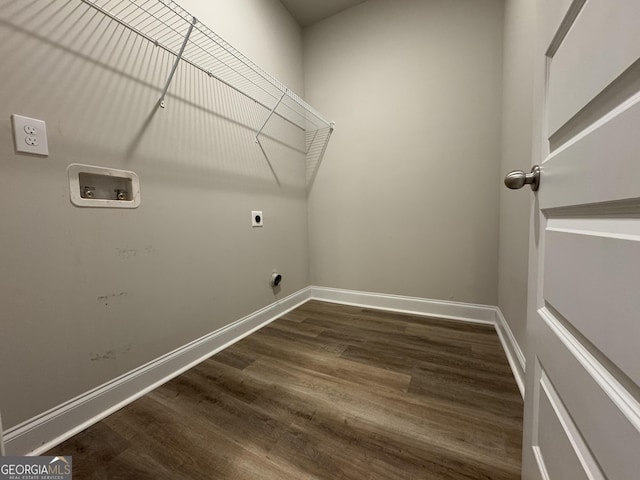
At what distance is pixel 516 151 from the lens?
132 centimetres

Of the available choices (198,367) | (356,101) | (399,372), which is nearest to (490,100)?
(356,101)

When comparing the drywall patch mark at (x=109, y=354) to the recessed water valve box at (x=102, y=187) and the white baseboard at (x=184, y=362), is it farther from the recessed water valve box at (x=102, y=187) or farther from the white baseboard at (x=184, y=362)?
the recessed water valve box at (x=102, y=187)

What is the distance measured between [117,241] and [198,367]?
80 centimetres

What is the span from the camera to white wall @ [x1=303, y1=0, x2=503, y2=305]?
1781 mm

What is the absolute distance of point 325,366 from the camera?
138cm

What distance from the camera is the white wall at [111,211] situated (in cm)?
85

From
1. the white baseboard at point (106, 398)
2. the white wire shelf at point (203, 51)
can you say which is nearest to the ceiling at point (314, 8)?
the white wire shelf at point (203, 51)

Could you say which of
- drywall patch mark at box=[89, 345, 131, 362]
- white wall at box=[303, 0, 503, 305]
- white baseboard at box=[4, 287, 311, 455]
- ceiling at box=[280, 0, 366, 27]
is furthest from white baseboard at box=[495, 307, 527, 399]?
ceiling at box=[280, 0, 366, 27]

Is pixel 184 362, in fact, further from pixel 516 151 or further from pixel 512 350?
pixel 516 151

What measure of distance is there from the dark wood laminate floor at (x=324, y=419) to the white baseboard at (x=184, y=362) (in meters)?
0.05

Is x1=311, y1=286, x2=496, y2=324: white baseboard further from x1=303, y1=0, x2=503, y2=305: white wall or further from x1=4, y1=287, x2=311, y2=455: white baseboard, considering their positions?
x1=4, y1=287, x2=311, y2=455: white baseboard

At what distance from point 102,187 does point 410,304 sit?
2144 millimetres

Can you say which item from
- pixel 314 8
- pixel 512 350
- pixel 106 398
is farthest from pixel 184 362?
pixel 314 8

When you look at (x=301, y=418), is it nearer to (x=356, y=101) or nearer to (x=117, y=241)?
(x=117, y=241)
